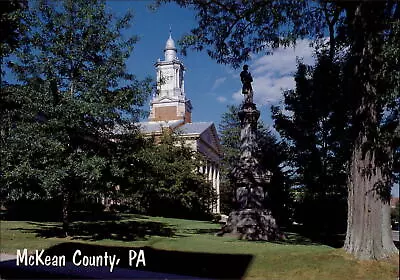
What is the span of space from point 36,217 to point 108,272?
17.6 m

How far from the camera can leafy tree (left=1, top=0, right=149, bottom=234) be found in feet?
40.7

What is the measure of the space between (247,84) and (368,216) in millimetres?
10317

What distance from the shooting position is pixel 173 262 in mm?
9984

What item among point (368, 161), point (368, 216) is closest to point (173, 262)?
point (368, 216)

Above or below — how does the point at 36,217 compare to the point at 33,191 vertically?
below

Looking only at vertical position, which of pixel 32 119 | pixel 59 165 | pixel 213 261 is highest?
pixel 32 119

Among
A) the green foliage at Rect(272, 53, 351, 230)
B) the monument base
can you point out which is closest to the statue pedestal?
the monument base

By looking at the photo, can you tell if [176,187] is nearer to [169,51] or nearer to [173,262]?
[173,262]

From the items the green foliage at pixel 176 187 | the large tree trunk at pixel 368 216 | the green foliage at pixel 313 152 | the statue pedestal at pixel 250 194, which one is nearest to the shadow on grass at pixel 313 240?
the statue pedestal at pixel 250 194

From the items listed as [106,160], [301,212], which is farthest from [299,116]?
[106,160]

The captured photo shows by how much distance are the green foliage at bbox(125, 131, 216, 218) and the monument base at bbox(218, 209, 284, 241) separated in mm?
12956

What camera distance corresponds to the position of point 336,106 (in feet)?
57.0

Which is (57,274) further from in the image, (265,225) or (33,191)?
(265,225)

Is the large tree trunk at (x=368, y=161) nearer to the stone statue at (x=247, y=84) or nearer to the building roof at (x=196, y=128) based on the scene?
the stone statue at (x=247, y=84)
